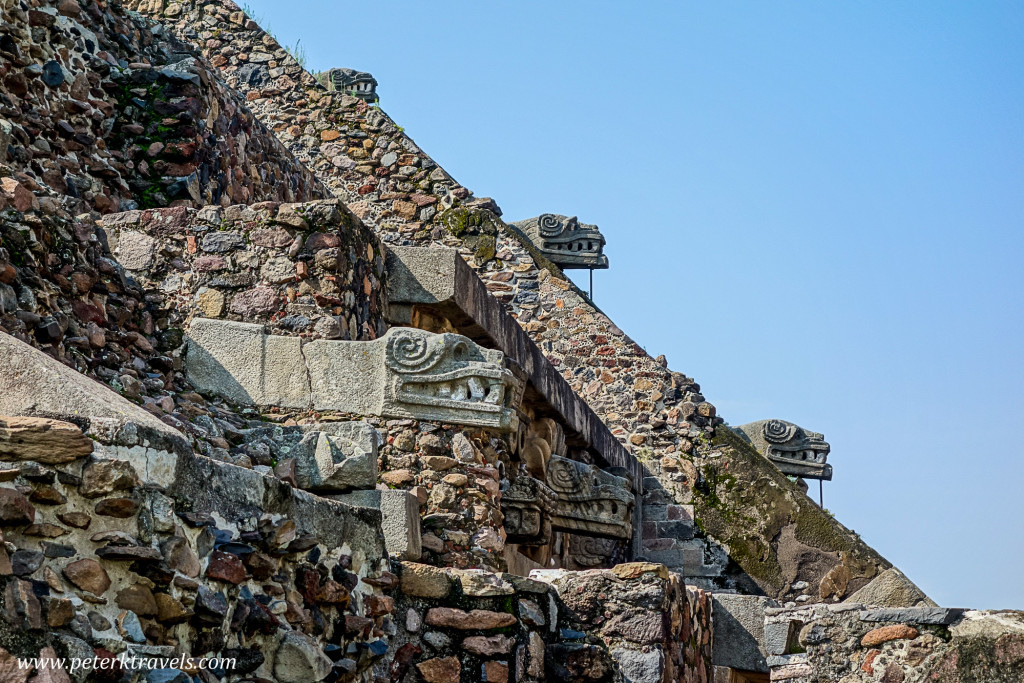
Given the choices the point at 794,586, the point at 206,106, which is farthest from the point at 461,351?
the point at 794,586

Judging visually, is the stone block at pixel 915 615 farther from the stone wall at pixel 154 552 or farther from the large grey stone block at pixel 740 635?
the stone wall at pixel 154 552

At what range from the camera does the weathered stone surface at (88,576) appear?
272 cm

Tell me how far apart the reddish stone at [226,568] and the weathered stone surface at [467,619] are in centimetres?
104

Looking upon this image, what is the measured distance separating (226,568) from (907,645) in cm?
356

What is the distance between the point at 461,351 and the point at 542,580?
1160 millimetres

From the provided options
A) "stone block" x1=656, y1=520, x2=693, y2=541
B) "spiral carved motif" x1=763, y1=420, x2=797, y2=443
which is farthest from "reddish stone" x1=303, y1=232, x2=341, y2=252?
"spiral carved motif" x1=763, y1=420, x2=797, y2=443

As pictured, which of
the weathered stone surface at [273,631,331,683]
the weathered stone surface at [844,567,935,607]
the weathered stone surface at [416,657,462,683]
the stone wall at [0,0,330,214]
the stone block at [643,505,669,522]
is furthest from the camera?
the stone block at [643,505,669,522]

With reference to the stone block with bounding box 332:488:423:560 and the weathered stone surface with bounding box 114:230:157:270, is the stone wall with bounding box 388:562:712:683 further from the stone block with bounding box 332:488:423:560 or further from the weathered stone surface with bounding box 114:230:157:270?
the weathered stone surface with bounding box 114:230:157:270

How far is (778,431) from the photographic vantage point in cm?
1341

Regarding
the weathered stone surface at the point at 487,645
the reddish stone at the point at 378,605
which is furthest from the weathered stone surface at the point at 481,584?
the reddish stone at the point at 378,605

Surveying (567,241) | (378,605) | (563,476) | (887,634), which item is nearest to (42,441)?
(378,605)

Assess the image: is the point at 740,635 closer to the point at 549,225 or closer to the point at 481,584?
the point at 481,584

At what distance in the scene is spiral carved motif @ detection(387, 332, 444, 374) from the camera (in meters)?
5.51

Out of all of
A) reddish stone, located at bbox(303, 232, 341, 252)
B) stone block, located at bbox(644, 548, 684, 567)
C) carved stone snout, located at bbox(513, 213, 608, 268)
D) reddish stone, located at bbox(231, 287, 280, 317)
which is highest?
carved stone snout, located at bbox(513, 213, 608, 268)
